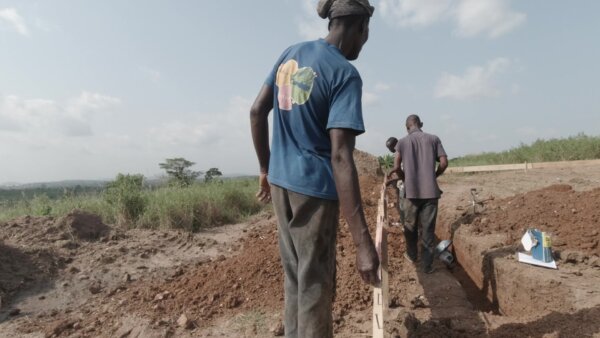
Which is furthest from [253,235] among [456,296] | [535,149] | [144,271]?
[535,149]

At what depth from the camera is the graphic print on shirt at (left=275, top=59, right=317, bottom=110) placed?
174cm

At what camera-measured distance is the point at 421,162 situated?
4.81 m

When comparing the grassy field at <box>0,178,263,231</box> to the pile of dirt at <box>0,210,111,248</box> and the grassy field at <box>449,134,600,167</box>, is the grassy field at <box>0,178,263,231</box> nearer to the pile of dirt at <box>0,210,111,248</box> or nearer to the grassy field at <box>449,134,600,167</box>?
the pile of dirt at <box>0,210,111,248</box>

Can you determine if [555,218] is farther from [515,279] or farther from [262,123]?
[262,123]

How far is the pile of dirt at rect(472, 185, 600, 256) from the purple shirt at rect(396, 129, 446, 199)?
1354 mm

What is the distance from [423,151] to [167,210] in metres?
5.37

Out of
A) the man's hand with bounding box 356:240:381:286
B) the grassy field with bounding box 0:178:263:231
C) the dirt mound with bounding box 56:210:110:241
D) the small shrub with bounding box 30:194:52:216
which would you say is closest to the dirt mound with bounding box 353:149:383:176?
the grassy field with bounding box 0:178:263:231

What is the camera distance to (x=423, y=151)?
4.82 metres

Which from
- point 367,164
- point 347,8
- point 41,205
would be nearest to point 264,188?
point 347,8

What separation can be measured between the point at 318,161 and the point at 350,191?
0.23m

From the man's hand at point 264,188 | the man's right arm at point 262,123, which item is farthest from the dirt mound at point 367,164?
the man's right arm at point 262,123

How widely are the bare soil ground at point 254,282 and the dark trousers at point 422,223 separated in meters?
0.20

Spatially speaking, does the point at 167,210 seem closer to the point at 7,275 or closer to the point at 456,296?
the point at 7,275

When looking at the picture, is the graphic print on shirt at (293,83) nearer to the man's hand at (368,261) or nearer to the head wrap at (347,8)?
the head wrap at (347,8)
